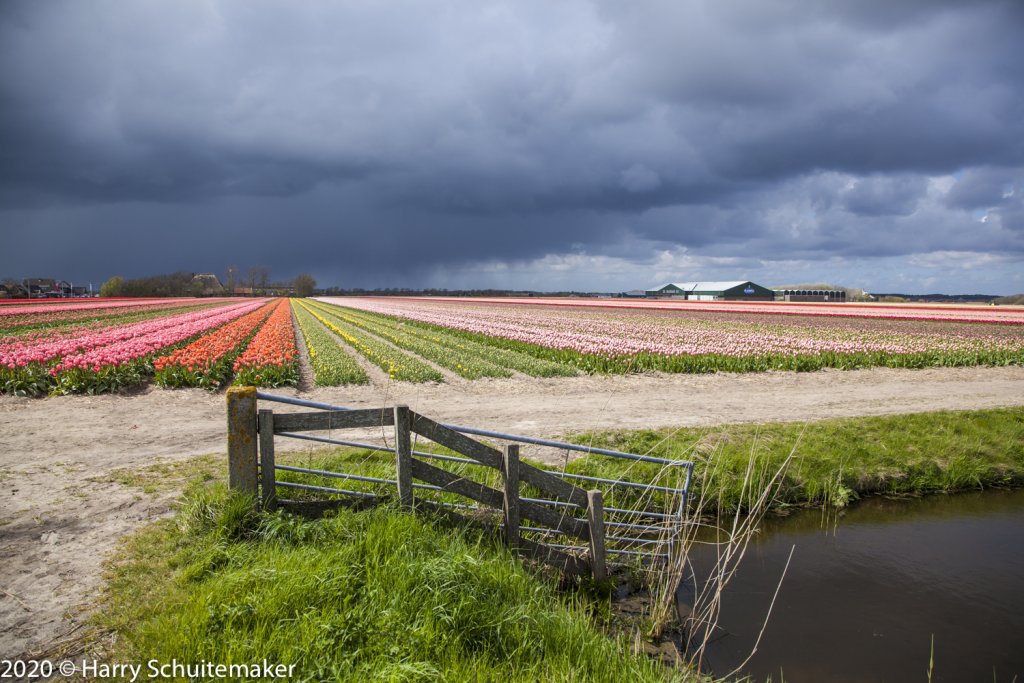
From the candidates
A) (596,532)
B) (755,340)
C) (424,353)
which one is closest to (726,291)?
(755,340)

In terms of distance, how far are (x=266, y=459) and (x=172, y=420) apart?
320 inches

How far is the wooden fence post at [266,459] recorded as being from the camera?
542 cm

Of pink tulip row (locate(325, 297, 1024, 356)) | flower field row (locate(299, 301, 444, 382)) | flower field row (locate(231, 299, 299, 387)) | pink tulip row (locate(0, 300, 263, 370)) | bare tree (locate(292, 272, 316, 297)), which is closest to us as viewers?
pink tulip row (locate(0, 300, 263, 370))

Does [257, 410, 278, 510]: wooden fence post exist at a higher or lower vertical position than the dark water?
higher

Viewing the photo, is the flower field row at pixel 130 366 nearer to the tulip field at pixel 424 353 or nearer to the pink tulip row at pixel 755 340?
the tulip field at pixel 424 353

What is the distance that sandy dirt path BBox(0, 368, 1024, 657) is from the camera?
16.4 feet

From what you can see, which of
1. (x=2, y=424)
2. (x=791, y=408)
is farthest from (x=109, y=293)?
(x=791, y=408)

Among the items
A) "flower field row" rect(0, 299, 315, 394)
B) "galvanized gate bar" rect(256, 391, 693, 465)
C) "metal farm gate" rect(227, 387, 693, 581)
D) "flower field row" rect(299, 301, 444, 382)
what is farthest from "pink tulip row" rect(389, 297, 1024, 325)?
"flower field row" rect(0, 299, 315, 394)

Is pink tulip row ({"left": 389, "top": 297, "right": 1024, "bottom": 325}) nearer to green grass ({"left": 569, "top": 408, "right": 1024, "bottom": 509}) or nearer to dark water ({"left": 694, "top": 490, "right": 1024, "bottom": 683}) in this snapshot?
green grass ({"left": 569, "top": 408, "right": 1024, "bottom": 509})

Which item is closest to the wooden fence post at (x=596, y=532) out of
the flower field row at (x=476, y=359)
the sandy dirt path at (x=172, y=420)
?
the sandy dirt path at (x=172, y=420)

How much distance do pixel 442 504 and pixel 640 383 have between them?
12.6 meters

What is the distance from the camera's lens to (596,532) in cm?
615

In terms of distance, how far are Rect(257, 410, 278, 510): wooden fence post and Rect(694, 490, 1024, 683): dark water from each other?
476 centimetres

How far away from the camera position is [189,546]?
17.1 feet
